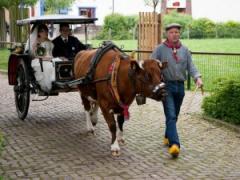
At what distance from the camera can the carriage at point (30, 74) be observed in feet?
33.4

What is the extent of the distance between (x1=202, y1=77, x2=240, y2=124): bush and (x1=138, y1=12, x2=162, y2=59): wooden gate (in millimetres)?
8093

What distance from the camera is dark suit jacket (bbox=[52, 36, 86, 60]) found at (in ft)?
35.1

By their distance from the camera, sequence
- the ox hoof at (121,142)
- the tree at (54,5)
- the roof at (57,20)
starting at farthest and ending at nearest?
the tree at (54,5)
the roof at (57,20)
the ox hoof at (121,142)

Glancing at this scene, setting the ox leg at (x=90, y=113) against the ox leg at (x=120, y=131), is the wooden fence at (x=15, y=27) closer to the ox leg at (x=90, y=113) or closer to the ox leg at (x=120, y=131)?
the ox leg at (x=90, y=113)

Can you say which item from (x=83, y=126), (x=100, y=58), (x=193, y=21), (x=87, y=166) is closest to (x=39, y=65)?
(x=83, y=126)

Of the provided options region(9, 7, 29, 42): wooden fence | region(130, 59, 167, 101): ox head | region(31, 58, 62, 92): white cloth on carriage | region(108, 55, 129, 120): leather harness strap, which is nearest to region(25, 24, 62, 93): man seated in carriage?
region(31, 58, 62, 92): white cloth on carriage

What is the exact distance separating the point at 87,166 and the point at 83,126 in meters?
2.86

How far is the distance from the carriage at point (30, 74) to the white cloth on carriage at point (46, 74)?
0.07m

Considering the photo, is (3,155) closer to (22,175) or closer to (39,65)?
(22,175)

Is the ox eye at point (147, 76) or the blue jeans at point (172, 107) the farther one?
the blue jeans at point (172, 107)

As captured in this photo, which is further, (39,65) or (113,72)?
(39,65)

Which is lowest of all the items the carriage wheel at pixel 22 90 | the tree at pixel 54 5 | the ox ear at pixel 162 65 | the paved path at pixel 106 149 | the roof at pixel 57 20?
the paved path at pixel 106 149

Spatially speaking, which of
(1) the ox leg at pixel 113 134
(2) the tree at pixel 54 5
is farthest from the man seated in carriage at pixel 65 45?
(2) the tree at pixel 54 5

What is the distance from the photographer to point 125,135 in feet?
31.8
